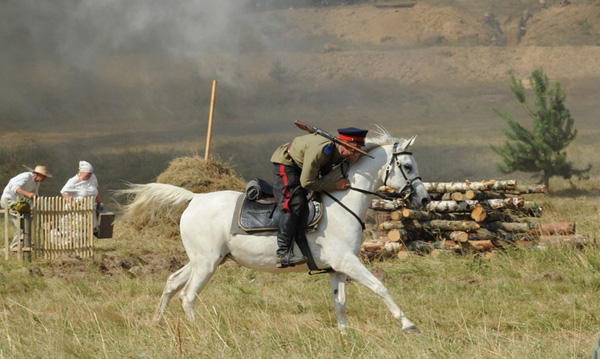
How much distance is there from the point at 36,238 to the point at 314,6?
6249cm

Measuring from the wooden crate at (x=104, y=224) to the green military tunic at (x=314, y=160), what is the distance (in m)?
6.88

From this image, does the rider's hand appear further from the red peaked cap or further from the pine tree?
the pine tree

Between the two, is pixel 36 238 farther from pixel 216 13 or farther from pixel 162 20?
pixel 216 13

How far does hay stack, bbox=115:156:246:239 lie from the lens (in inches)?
589

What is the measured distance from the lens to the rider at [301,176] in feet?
24.1

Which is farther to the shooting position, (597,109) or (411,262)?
(597,109)

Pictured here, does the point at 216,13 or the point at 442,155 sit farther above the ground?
the point at 216,13

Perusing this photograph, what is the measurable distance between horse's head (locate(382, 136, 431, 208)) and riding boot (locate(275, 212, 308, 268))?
43.3 inches

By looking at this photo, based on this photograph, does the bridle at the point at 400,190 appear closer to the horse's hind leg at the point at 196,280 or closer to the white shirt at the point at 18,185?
the horse's hind leg at the point at 196,280

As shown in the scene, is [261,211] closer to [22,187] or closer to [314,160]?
[314,160]

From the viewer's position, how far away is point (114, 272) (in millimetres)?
11133

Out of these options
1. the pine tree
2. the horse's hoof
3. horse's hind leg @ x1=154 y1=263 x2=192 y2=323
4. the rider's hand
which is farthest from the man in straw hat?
the pine tree

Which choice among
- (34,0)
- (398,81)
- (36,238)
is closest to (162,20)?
(34,0)

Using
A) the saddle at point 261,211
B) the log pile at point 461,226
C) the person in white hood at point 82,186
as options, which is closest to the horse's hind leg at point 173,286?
the saddle at point 261,211
